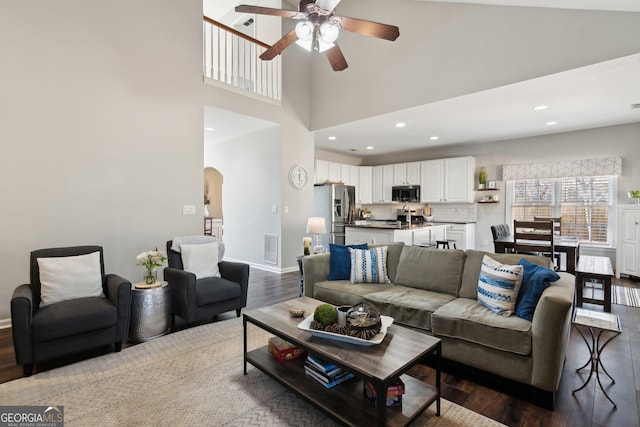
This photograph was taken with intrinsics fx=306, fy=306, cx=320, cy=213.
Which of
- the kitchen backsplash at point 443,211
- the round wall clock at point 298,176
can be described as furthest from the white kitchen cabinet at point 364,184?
the round wall clock at point 298,176

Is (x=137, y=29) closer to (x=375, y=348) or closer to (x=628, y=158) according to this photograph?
(x=375, y=348)

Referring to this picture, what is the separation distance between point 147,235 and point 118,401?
243 centimetres

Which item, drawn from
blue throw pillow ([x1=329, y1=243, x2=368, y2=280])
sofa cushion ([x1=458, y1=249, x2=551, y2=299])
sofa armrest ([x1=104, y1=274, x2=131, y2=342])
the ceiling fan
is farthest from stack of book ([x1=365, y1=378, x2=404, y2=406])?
the ceiling fan

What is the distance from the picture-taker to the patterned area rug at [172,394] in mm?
1760

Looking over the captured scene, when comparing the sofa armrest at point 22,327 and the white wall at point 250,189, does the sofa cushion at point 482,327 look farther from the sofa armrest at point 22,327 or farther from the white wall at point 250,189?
the white wall at point 250,189

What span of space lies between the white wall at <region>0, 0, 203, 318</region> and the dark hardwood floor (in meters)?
1.23

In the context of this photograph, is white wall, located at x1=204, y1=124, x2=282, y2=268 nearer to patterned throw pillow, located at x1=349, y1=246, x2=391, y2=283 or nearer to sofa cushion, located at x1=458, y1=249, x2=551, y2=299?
patterned throw pillow, located at x1=349, y1=246, x2=391, y2=283

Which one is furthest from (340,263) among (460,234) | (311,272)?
(460,234)

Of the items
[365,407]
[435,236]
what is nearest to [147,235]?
[365,407]

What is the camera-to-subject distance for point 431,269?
2955 mm

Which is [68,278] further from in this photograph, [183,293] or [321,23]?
[321,23]

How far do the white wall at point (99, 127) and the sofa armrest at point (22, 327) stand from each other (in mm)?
1471

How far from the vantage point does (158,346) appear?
269cm

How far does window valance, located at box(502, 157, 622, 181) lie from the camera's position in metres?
5.45
